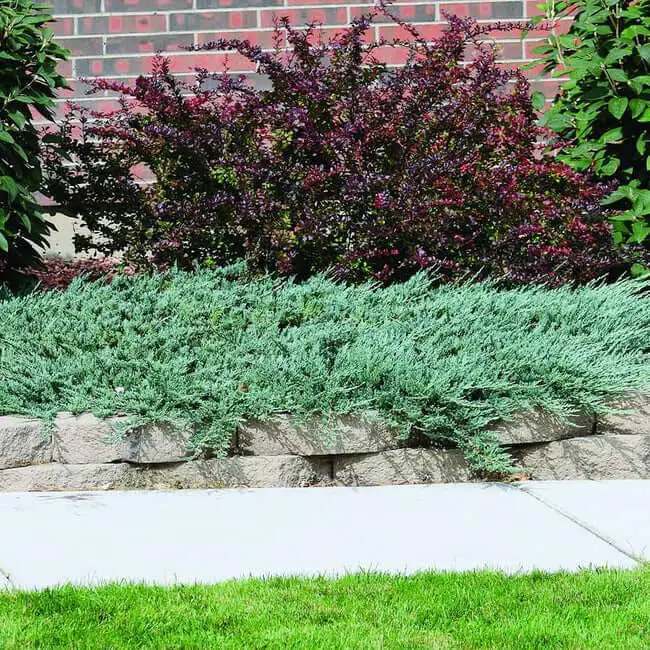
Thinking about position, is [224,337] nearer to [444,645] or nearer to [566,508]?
[566,508]

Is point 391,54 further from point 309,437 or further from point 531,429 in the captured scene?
point 309,437

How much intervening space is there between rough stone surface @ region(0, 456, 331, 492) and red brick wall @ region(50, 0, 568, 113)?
383 cm

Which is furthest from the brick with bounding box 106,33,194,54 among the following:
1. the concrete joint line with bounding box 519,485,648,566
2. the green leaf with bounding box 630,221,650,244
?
the concrete joint line with bounding box 519,485,648,566

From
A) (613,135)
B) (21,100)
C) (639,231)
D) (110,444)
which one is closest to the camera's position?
(110,444)

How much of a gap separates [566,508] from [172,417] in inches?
66.0

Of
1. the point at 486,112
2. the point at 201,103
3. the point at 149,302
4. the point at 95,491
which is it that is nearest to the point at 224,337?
the point at 149,302

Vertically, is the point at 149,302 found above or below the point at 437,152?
below

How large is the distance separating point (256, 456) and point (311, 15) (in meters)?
4.03

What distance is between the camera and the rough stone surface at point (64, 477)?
424cm

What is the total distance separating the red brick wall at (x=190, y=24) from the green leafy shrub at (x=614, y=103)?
3.23 ft

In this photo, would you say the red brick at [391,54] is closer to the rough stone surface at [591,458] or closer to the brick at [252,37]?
the brick at [252,37]

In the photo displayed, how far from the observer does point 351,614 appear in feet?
9.09

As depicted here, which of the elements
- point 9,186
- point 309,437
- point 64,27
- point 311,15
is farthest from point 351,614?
point 64,27

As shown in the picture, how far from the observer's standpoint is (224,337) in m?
4.91
